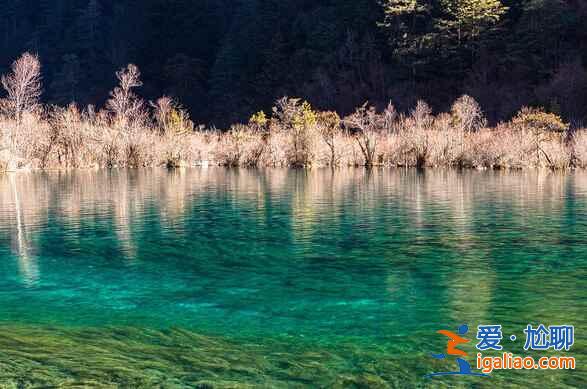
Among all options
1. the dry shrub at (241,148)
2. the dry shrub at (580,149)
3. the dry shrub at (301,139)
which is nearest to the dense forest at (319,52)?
the dry shrub at (580,149)

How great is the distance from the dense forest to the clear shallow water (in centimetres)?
3637

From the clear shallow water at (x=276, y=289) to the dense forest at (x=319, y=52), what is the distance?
36374 mm

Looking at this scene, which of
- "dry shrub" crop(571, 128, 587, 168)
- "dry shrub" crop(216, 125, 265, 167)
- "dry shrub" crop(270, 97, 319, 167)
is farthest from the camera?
"dry shrub" crop(216, 125, 265, 167)

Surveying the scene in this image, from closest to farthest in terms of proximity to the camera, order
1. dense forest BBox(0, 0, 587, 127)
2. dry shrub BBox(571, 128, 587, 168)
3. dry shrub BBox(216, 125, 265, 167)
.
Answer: dry shrub BBox(571, 128, 587, 168), dry shrub BBox(216, 125, 265, 167), dense forest BBox(0, 0, 587, 127)

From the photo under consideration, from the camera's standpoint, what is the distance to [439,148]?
41469 mm

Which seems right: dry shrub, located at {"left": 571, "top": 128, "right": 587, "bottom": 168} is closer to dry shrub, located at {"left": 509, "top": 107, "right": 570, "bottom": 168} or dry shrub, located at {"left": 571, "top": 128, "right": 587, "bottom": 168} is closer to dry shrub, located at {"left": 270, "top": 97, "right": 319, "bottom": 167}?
dry shrub, located at {"left": 509, "top": 107, "right": 570, "bottom": 168}

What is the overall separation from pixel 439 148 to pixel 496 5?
1007 inches

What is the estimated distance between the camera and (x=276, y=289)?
9.80 m

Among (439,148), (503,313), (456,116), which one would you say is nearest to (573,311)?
(503,313)

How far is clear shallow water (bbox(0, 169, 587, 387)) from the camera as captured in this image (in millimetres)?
6727

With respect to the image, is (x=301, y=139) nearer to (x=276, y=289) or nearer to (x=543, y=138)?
(x=543, y=138)

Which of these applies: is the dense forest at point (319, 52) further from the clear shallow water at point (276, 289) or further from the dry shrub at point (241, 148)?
the clear shallow water at point (276, 289)

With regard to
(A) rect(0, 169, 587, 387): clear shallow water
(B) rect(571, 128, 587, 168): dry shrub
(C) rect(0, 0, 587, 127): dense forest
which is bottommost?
(A) rect(0, 169, 587, 387): clear shallow water

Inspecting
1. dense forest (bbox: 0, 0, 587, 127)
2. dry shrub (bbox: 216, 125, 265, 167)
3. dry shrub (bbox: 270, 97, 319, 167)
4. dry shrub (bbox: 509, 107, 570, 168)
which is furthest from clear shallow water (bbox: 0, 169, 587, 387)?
dense forest (bbox: 0, 0, 587, 127)
